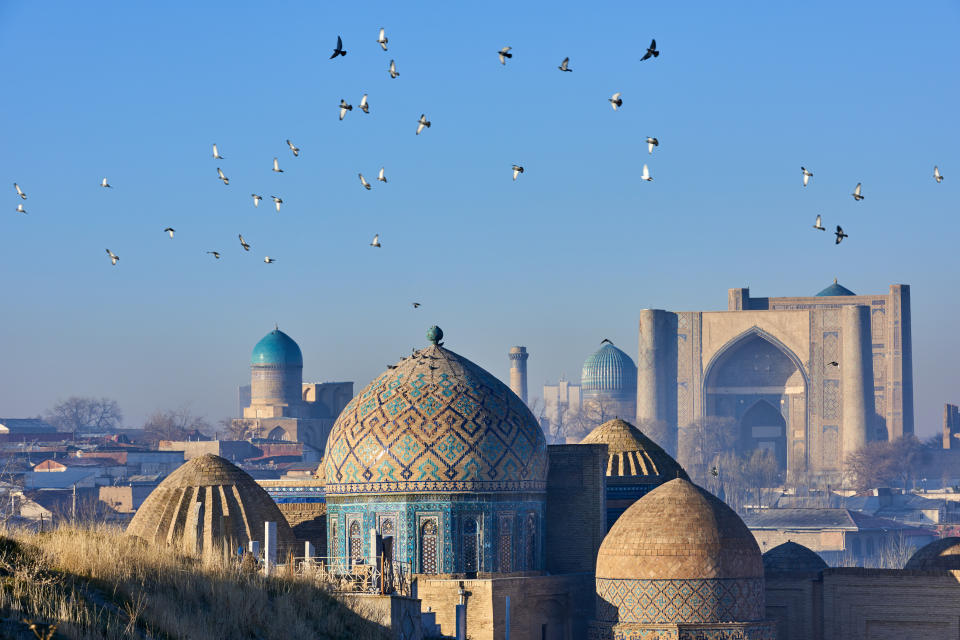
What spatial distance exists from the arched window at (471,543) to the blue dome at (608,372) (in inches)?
2649

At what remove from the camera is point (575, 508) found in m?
24.0

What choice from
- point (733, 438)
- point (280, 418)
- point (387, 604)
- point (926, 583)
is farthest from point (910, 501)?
point (387, 604)

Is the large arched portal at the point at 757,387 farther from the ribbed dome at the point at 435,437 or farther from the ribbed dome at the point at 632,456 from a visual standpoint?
the ribbed dome at the point at 435,437

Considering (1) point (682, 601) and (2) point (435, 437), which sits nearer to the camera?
(1) point (682, 601)

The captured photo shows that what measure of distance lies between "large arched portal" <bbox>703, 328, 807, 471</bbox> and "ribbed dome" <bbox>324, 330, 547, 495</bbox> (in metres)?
47.6

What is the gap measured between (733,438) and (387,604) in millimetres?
58369

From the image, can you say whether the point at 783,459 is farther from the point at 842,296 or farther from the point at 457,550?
the point at 457,550

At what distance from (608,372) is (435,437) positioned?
67733mm

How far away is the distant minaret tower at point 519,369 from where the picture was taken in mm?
104831

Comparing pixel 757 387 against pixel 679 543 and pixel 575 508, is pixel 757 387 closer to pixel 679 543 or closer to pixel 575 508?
pixel 575 508

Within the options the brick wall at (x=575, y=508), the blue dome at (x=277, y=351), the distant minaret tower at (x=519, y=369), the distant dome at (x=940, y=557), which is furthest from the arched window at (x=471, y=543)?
the distant minaret tower at (x=519, y=369)

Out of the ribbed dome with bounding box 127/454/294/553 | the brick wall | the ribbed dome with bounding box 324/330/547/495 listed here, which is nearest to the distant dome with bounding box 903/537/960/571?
the brick wall

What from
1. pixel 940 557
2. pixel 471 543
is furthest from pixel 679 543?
pixel 940 557

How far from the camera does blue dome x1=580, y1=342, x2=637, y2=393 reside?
89938mm
